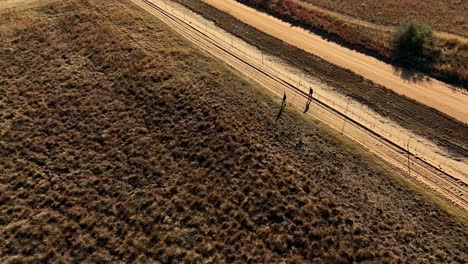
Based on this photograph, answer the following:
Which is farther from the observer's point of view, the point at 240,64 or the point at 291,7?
the point at 291,7

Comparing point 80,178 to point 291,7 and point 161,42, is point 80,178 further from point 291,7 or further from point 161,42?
point 291,7

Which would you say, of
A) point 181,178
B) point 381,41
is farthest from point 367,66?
point 181,178

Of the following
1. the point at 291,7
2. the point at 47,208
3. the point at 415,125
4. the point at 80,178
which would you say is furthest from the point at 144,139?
the point at 291,7

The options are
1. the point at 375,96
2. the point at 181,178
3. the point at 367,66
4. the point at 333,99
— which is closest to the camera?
the point at 181,178

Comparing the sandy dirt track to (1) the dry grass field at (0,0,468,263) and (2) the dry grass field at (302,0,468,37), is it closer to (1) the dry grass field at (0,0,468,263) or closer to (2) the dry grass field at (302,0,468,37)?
(1) the dry grass field at (0,0,468,263)

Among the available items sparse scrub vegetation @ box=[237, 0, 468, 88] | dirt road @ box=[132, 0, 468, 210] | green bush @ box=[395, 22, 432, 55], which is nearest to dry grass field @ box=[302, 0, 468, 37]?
sparse scrub vegetation @ box=[237, 0, 468, 88]

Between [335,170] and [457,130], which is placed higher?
[457,130]

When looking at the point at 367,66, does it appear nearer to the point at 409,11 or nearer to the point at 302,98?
the point at 302,98

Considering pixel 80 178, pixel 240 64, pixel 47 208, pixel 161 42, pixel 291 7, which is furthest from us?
pixel 291 7
